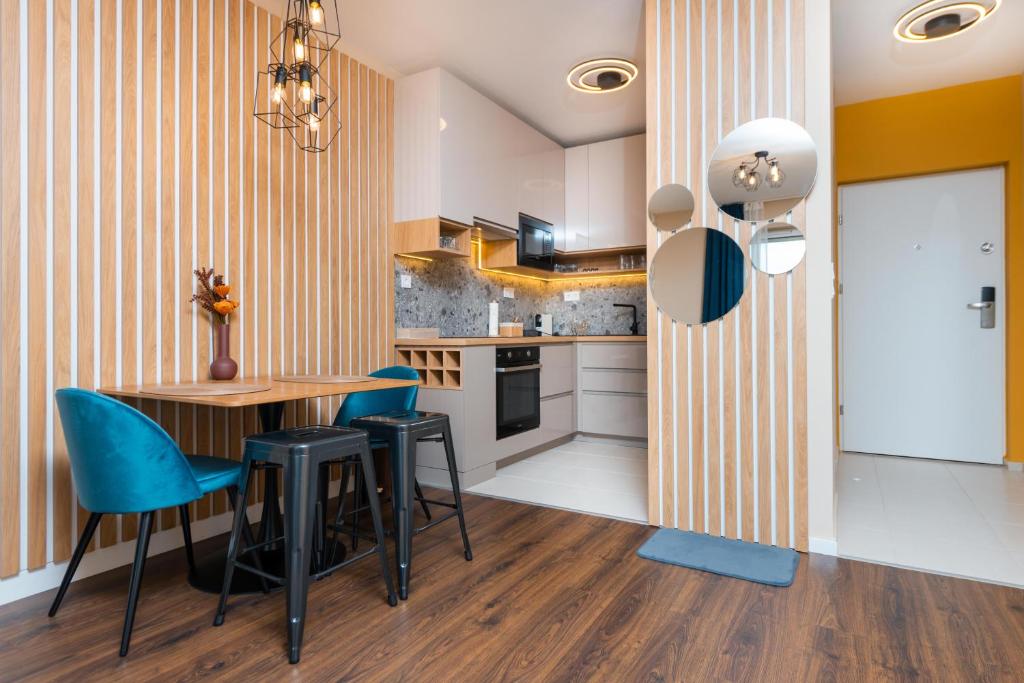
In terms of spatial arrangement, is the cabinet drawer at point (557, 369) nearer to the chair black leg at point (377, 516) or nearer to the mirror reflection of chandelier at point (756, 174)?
the mirror reflection of chandelier at point (756, 174)

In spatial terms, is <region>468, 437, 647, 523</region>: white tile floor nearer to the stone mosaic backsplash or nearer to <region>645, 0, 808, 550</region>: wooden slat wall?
<region>645, 0, 808, 550</region>: wooden slat wall

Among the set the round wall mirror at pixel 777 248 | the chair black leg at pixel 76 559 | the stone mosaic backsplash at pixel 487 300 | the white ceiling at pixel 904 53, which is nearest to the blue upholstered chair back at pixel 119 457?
the chair black leg at pixel 76 559

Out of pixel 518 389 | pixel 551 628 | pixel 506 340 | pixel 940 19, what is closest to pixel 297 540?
pixel 551 628

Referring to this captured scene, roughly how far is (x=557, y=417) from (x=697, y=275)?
87.1 inches

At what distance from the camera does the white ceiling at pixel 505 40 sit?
2961 millimetres

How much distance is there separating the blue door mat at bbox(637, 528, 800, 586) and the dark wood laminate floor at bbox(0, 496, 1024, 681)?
5 cm

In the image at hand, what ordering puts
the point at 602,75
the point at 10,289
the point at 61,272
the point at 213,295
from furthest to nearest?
the point at 602,75 → the point at 213,295 → the point at 61,272 → the point at 10,289

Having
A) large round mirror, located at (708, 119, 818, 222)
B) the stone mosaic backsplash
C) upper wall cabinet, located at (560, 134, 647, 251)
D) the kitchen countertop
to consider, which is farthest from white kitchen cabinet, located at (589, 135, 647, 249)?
large round mirror, located at (708, 119, 818, 222)

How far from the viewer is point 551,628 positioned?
1799 mm

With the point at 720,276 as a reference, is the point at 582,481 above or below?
below

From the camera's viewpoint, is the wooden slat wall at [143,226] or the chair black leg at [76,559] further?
the wooden slat wall at [143,226]

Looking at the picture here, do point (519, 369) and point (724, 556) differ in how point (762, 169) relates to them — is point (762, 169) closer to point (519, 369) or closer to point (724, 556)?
point (724, 556)

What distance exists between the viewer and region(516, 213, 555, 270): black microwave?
14.8ft

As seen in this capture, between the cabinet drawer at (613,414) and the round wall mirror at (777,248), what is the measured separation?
223cm
